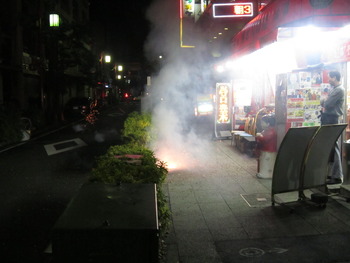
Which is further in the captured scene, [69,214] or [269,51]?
[269,51]

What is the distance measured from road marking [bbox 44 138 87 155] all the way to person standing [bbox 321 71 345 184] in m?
8.47

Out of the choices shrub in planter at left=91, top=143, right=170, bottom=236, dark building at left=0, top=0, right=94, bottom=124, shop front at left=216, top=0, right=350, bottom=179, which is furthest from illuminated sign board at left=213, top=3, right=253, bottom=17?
dark building at left=0, top=0, right=94, bottom=124

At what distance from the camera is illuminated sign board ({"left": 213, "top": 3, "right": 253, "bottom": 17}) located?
1057 centimetres

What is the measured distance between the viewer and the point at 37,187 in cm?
777

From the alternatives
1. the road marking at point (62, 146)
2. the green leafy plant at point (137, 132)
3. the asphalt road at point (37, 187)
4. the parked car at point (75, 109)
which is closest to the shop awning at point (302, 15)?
the green leafy plant at point (137, 132)

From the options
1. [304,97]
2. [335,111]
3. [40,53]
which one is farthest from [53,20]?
[335,111]

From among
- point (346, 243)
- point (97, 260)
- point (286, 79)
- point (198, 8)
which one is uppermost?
point (198, 8)

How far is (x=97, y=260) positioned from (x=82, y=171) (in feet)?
23.1

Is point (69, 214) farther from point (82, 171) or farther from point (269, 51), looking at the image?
point (269, 51)

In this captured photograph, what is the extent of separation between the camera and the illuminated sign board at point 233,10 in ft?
34.7

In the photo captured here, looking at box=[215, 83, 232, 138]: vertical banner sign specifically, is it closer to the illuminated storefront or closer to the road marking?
the illuminated storefront

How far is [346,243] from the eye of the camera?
14.2ft

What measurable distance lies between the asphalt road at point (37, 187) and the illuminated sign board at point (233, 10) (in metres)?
5.55

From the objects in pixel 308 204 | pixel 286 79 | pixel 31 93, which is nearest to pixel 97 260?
pixel 308 204
